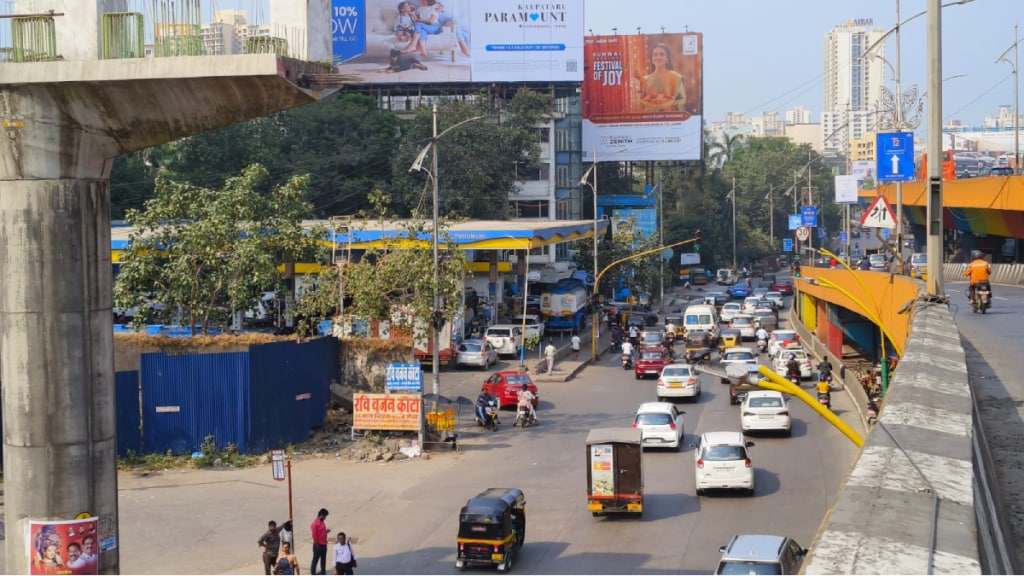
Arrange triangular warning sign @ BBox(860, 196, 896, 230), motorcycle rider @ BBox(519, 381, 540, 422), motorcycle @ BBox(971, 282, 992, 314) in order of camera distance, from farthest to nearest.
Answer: motorcycle rider @ BBox(519, 381, 540, 422), motorcycle @ BBox(971, 282, 992, 314), triangular warning sign @ BBox(860, 196, 896, 230)

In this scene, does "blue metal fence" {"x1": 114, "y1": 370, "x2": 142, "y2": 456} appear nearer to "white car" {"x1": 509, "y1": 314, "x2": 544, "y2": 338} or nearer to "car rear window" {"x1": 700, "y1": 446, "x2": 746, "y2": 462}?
"car rear window" {"x1": 700, "y1": 446, "x2": 746, "y2": 462}

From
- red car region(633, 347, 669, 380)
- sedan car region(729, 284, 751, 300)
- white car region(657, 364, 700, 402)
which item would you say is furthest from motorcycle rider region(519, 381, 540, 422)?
sedan car region(729, 284, 751, 300)

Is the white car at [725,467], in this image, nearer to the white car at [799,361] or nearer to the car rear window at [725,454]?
the car rear window at [725,454]

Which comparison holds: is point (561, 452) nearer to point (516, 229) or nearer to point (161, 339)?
point (161, 339)

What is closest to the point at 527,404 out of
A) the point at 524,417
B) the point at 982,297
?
the point at 524,417

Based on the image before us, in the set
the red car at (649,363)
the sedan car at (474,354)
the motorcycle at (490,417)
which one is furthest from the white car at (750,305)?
the motorcycle at (490,417)

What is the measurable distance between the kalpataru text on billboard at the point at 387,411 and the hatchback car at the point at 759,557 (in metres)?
14.8

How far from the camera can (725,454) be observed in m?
22.7

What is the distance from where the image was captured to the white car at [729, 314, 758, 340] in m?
53.8

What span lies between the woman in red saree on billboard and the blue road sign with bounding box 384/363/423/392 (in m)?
61.5

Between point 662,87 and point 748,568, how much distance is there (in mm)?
76771

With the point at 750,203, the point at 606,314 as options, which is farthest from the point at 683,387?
the point at 750,203

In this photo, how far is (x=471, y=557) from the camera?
1816 cm

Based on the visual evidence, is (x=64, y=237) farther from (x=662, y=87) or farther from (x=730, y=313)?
(x=662, y=87)
